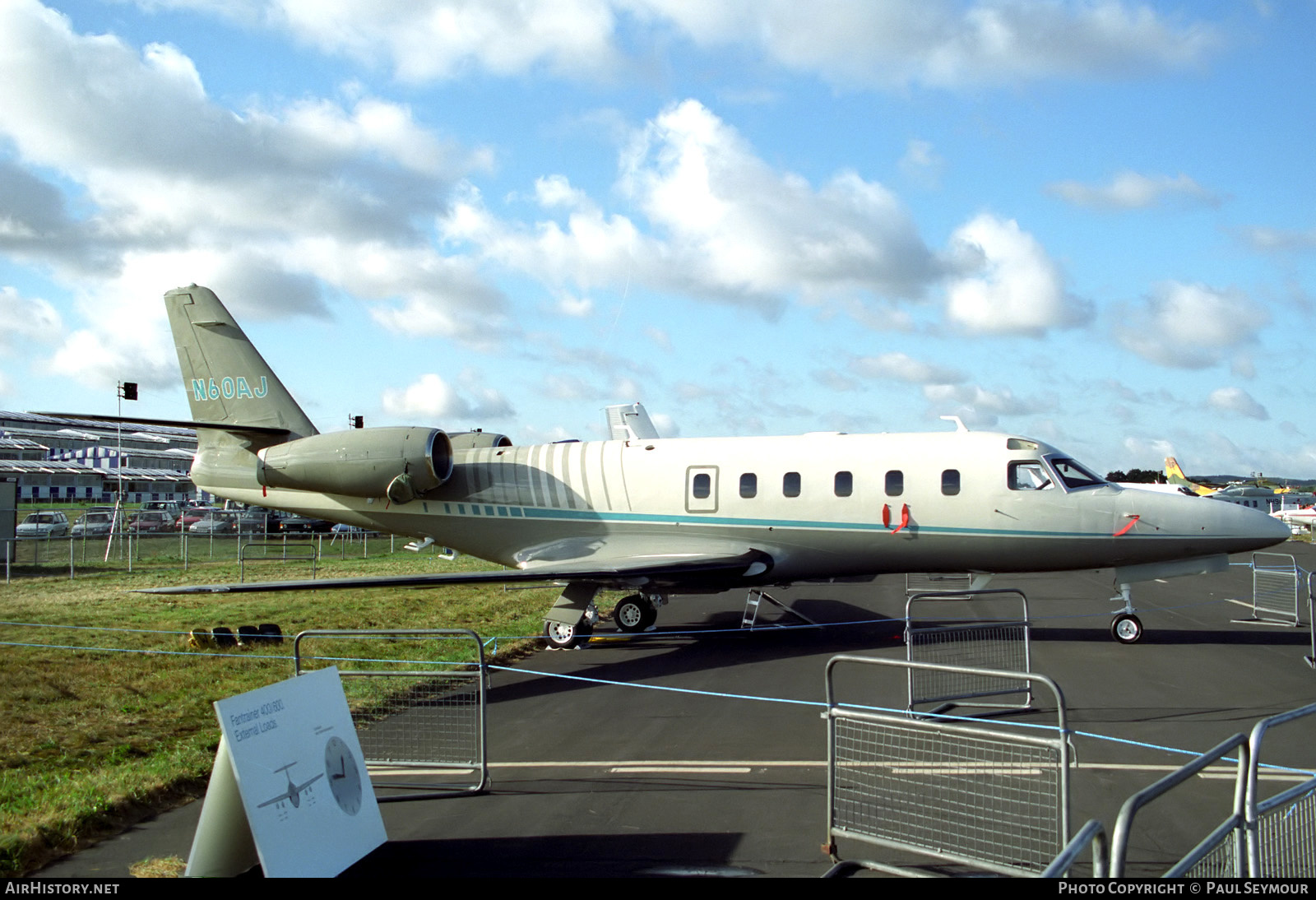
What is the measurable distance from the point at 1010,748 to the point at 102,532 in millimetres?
46992

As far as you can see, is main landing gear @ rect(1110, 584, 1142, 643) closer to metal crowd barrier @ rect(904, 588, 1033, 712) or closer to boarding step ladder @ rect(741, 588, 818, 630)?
→ metal crowd barrier @ rect(904, 588, 1033, 712)

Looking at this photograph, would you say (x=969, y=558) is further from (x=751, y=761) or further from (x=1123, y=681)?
(x=751, y=761)

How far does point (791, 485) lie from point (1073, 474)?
4246mm

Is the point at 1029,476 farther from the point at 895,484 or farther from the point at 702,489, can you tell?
the point at 702,489

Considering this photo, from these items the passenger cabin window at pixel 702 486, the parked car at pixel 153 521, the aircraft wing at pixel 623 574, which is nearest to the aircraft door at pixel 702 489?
the passenger cabin window at pixel 702 486

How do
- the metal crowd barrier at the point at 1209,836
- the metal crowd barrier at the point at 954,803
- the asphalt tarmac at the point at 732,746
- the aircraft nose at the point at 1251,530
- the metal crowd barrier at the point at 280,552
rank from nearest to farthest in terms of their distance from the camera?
the metal crowd barrier at the point at 1209,836
the metal crowd barrier at the point at 954,803
the asphalt tarmac at the point at 732,746
the aircraft nose at the point at 1251,530
the metal crowd barrier at the point at 280,552

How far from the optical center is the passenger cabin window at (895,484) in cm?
1416

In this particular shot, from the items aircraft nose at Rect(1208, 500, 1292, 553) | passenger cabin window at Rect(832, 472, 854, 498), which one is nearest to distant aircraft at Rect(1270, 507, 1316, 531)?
aircraft nose at Rect(1208, 500, 1292, 553)

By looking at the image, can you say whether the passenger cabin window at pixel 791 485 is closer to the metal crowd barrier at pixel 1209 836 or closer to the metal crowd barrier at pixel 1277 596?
the metal crowd barrier at pixel 1277 596

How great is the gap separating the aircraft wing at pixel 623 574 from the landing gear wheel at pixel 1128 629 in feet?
17.0

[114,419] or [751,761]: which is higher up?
[114,419]

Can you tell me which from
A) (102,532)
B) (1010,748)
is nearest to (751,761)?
(1010,748)

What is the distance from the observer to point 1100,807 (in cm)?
636

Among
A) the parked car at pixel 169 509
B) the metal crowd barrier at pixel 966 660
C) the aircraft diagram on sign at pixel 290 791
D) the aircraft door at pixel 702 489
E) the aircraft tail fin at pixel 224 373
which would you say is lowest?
the metal crowd barrier at pixel 966 660
